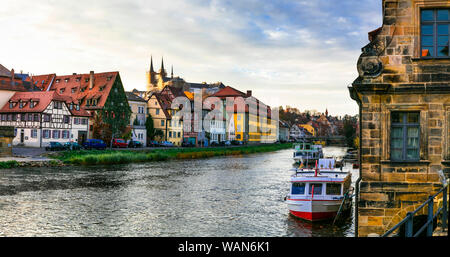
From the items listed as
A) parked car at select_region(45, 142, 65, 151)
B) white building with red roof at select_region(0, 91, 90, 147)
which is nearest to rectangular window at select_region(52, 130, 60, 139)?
white building with red roof at select_region(0, 91, 90, 147)

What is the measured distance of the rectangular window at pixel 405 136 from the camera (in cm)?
1402

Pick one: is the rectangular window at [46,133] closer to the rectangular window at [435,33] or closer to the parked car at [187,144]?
the parked car at [187,144]

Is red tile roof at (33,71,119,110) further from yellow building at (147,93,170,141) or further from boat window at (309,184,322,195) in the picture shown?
boat window at (309,184,322,195)

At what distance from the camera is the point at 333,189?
70.4 ft

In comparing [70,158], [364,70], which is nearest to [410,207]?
[364,70]

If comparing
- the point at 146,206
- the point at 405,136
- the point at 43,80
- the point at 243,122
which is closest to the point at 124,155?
the point at 146,206

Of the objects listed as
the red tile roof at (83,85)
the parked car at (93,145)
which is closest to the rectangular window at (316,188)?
the parked car at (93,145)

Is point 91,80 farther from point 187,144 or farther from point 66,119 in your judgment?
point 187,144

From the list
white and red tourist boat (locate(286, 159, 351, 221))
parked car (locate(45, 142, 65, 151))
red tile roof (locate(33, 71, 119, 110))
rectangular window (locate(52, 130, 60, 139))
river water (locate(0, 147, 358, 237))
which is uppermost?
red tile roof (locate(33, 71, 119, 110))

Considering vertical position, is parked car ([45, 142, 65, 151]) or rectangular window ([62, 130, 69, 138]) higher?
rectangular window ([62, 130, 69, 138])

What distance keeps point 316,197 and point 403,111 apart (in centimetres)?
782

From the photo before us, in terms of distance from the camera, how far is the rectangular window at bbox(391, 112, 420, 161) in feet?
46.0

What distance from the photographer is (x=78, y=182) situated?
31203mm
